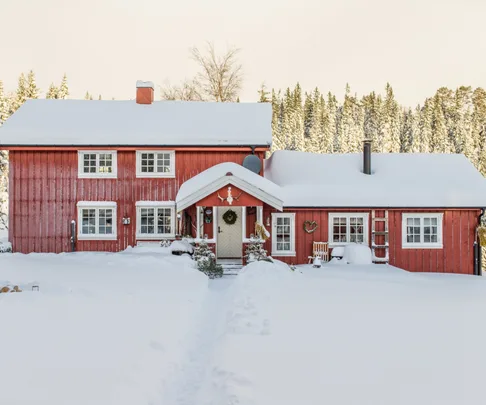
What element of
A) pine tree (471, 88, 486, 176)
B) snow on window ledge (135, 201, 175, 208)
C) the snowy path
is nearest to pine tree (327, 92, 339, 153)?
pine tree (471, 88, 486, 176)

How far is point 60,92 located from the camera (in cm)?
5572

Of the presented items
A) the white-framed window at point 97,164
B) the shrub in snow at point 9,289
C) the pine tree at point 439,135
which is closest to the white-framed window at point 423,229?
the white-framed window at point 97,164

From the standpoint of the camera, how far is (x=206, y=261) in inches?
550

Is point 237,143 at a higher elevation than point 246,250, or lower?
higher

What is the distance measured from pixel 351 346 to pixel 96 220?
13142 millimetres

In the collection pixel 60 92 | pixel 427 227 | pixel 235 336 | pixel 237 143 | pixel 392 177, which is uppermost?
pixel 60 92

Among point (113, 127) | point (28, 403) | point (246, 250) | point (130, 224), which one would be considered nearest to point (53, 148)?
point (113, 127)

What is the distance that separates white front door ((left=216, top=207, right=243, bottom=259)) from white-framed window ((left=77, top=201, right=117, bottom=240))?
4271 millimetres

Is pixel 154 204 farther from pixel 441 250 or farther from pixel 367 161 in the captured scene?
pixel 441 250

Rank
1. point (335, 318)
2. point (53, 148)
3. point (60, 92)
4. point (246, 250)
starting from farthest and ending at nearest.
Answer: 1. point (60, 92)
2. point (53, 148)
3. point (246, 250)
4. point (335, 318)

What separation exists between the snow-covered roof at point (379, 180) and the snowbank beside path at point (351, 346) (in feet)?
20.1

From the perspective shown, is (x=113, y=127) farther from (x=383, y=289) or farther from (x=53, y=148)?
(x=383, y=289)

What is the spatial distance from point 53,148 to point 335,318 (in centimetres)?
1343

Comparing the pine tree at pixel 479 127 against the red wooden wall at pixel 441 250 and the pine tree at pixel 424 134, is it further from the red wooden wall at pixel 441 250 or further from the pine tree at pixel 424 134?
the red wooden wall at pixel 441 250
